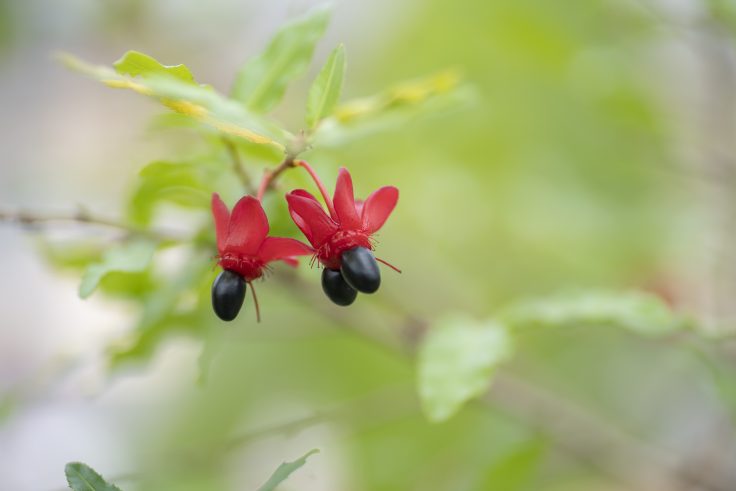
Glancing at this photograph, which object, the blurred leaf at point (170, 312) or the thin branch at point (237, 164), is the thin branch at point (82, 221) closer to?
the blurred leaf at point (170, 312)

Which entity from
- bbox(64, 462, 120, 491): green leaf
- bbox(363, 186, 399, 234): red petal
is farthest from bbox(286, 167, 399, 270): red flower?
bbox(64, 462, 120, 491): green leaf

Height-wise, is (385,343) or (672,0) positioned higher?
(672,0)

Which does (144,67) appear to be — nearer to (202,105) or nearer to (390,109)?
(202,105)

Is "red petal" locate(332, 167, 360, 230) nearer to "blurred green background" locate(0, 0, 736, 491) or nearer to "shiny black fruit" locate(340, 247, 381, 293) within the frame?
"shiny black fruit" locate(340, 247, 381, 293)

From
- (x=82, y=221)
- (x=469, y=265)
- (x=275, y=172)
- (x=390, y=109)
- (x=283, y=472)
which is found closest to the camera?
(x=283, y=472)

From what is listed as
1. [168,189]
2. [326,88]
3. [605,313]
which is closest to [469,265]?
[605,313]

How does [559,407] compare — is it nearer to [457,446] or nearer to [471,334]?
[457,446]

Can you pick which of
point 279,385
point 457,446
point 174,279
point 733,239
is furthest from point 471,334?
point 279,385
